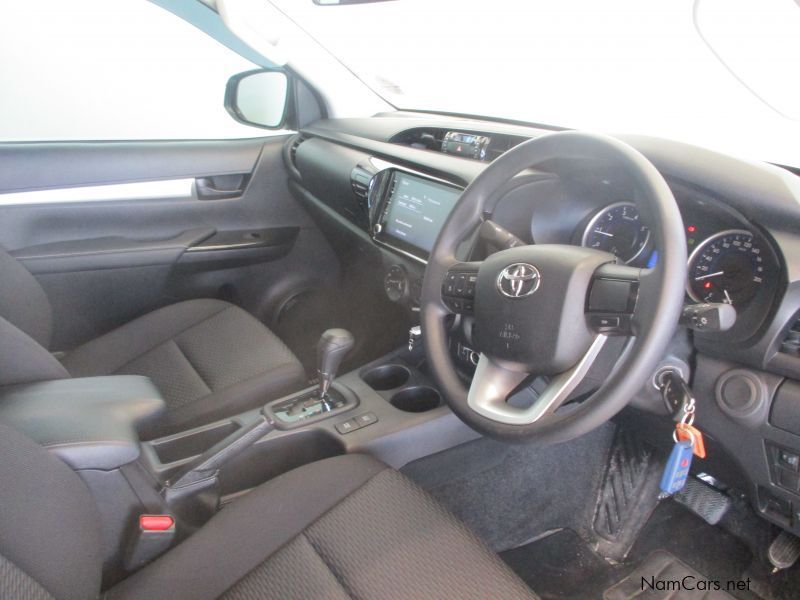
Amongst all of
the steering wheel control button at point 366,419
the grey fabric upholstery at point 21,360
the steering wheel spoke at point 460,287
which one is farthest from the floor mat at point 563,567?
the grey fabric upholstery at point 21,360

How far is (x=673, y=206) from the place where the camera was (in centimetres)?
80

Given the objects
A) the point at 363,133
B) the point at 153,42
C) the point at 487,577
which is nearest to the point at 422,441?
the point at 487,577

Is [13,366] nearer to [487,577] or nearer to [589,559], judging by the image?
[487,577]

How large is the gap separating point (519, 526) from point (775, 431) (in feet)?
2.22

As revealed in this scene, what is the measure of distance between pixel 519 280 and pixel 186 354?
0.93m

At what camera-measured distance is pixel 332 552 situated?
936 millimetres

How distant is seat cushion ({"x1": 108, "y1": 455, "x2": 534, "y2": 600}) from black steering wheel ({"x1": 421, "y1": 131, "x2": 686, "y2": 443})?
18 cm

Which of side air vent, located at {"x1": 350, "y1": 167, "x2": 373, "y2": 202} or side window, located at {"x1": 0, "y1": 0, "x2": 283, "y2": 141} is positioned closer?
side air vent, located at {"x1": 350, "y1": 167, "x2": 373, "y2": 202}

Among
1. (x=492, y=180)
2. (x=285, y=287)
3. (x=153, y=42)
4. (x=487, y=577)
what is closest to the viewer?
(x=487, y=577)

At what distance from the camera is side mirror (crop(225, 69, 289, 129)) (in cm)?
206

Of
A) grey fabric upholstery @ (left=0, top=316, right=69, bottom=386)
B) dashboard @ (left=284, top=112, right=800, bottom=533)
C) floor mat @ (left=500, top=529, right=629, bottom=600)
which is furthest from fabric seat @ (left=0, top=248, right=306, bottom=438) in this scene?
floor mat @ (left=500, top=529, right=629, bottom=600)

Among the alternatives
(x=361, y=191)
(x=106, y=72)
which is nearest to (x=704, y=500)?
(x=361, y=191)

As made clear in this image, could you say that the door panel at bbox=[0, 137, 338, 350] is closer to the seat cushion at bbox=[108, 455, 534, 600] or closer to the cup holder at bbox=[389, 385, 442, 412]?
the cup holder at bbox=[389, 385, 442, 412]

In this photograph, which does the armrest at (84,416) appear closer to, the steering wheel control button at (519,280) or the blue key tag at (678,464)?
the steering wheel control button at (519,280)
